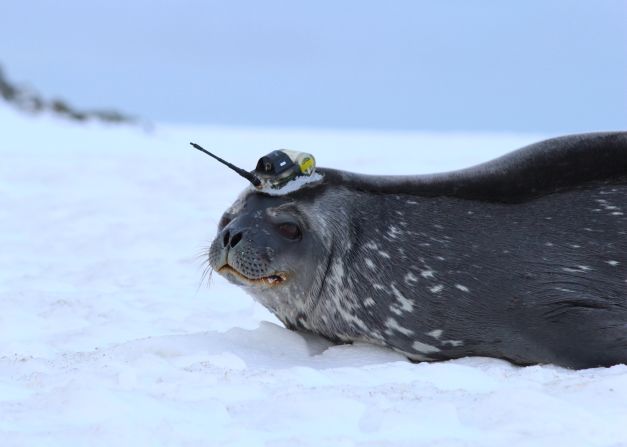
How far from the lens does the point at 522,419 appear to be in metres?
2.60

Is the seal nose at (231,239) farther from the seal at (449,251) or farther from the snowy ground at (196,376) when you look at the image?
the snowy ground at (196,376)

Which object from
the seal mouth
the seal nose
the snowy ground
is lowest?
the snowy ground

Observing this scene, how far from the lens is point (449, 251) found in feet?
12.9

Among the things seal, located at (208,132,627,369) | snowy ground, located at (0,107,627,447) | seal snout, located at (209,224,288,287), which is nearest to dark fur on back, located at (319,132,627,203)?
seal, located at (208,132,627,369)

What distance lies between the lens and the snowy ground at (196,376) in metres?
2.56

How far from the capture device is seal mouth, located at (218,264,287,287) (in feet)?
12.7

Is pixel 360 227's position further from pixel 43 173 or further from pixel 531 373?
pixel 43 173

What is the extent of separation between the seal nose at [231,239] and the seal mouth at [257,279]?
76 mm

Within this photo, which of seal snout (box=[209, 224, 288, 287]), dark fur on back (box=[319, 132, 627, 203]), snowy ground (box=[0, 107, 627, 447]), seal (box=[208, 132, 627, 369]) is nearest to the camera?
snowy ground (box=[0, 107, 627, 447])

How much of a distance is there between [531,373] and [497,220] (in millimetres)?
784

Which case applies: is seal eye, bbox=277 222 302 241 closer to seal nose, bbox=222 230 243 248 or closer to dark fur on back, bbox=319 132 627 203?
seal nose, bbox=222 230 243 248

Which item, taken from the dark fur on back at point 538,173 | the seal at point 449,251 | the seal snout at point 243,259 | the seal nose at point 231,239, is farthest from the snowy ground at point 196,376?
the dark fur on back at point 538,173

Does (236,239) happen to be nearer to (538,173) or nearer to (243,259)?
(243,259)

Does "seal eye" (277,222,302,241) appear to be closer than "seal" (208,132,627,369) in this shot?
No
